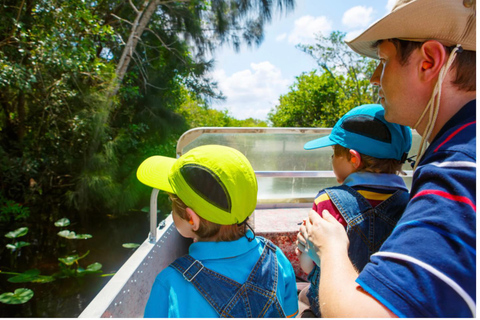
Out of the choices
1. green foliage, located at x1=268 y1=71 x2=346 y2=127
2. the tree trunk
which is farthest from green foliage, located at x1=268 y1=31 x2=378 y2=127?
the tree trunk

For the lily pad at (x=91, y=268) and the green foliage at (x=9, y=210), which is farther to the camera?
the green foliage at (x=9, y=210)

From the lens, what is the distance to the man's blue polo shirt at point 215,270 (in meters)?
0.98

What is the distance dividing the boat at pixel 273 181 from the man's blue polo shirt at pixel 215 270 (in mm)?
621

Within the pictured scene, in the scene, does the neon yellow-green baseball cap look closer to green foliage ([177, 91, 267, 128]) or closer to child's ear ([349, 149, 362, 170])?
child's ear ([349, 149, 362, 170])

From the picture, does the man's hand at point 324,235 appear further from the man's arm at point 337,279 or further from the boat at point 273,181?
the boat at point 273,181

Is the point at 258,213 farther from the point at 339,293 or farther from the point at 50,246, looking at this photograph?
the point at 50,246

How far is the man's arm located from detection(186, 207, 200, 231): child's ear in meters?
0.41

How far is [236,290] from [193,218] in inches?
11.3

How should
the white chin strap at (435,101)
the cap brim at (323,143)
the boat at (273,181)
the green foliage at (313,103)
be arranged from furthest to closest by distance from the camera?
1. the green foliage at (313,103)
2. the boat at (273,181)
3. the cap brim at (323,143)
4. the white chin strap at (435,101)

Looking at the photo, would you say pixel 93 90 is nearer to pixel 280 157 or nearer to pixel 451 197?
pixel 280 157

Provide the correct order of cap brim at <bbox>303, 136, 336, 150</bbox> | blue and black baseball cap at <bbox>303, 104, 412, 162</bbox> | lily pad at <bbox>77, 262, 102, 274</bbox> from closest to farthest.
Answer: blue and black baseball cap at <bbox>303, 104, 412, 162</bbox>
cap brim at <bbox>303, 136, 336, 150</bbox>
lily pad at <bbox>77, 262, 102, 274</bbox>

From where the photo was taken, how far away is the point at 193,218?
1138mm

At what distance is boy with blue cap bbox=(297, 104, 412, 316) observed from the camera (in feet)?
3.78

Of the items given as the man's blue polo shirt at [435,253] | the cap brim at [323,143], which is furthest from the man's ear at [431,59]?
the cap brim at [323,143]
